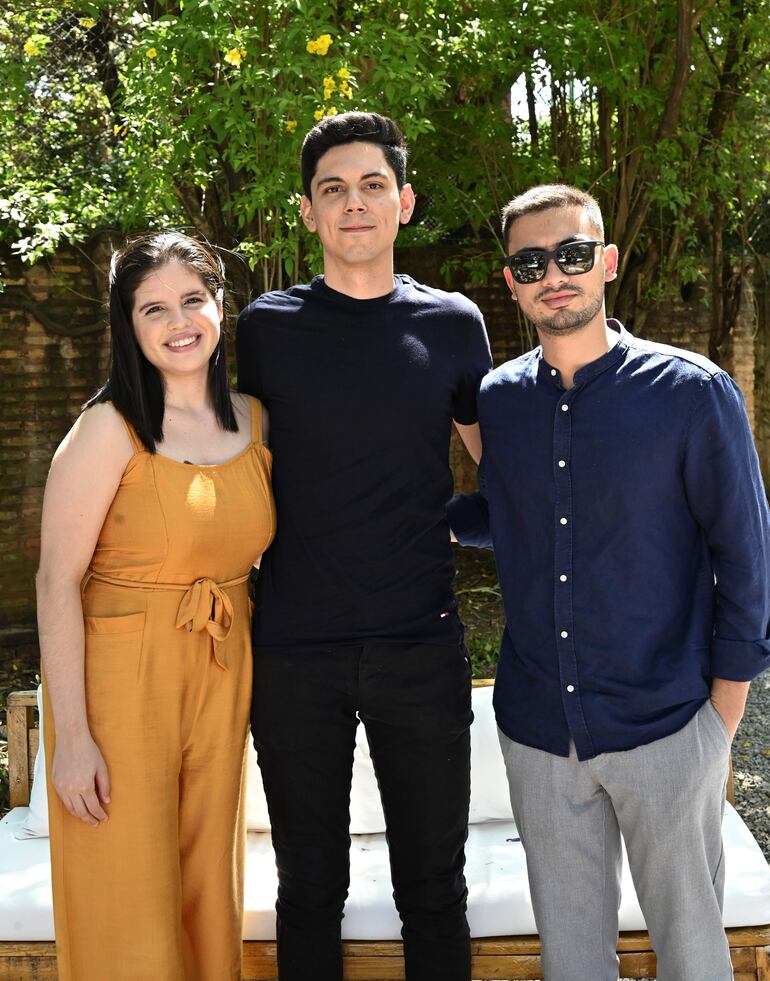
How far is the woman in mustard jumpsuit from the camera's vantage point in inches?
95.6

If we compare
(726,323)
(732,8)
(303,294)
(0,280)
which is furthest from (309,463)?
(726,323)

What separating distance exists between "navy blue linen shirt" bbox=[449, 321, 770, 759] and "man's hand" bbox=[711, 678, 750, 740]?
25 mm

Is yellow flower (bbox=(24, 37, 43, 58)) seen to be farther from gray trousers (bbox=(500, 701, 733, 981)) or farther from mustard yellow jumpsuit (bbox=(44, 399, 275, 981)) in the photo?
gray trousers (bbox=(500, 701, 733, 981))

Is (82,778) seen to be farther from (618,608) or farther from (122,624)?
(618,608)

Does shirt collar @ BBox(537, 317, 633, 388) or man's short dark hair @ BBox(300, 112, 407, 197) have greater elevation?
man's short dark hair @ BBox(300, 112, 407, 197)

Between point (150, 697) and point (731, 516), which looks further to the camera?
point (150, 697)

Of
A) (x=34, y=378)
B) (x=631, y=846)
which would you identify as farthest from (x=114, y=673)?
(x=34, y=378)

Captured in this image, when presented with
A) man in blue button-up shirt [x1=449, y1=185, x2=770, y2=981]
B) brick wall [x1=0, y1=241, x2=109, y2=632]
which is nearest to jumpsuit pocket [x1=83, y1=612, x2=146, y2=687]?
man in blue button-up shirt [x1=449, y1=185, x2=770, y2=981]

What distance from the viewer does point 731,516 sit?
227 centimetres

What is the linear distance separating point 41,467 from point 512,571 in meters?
5.47

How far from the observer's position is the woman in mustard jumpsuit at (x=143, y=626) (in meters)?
2.43

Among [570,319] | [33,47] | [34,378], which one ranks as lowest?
[34,378]

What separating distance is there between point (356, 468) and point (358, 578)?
26cm

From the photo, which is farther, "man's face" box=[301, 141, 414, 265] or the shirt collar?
"man's face" box=[301, 141, 414, 265]
